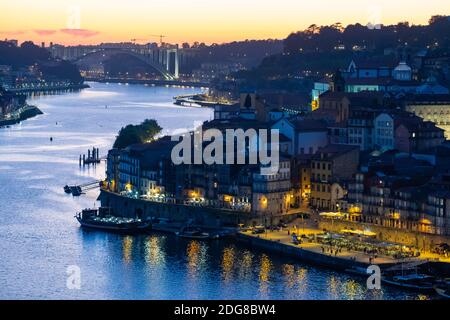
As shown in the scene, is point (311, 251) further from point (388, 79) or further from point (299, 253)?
point (388, 79)

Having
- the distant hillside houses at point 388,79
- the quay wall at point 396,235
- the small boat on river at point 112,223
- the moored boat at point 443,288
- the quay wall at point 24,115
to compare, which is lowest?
the quay wall at point 24,115

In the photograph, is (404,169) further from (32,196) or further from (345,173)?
(32,196)

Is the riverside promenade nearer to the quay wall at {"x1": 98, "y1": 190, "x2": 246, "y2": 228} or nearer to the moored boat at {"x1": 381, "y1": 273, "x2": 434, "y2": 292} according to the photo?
the moored boat at {"x1": 381, "y1": 273, "x2": 434, "y2": 292}

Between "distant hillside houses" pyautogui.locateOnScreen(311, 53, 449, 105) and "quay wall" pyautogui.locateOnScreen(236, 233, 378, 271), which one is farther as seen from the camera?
"distant hillside houses" pyautogui.locateOnScreen(311, 53, 449, 105)

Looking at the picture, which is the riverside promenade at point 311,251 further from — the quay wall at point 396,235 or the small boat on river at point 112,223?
the small boat on river at point 112,223

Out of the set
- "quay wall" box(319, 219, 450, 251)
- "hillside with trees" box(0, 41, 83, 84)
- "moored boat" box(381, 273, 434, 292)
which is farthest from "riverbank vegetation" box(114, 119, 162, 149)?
"hillside with trees" box(0, 41, 83, 84)

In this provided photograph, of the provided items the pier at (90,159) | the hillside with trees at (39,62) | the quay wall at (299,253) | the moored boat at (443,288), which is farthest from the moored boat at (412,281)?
the hillside with trees at (39,62)

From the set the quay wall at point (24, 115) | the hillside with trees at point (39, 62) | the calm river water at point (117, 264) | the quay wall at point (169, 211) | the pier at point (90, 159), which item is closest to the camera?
the calm river water at point (117, 264)
